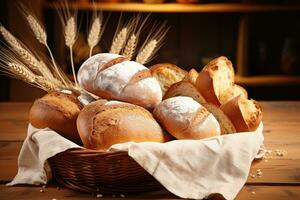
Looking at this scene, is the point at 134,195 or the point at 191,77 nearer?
the point at 134,195

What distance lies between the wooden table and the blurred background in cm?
123

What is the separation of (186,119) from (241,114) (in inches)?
6.2

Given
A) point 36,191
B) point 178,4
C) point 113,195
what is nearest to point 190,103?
point 113,195

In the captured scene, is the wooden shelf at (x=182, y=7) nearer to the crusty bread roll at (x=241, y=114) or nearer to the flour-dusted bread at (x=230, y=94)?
the flour-dusted bread at (x=230, y=94)

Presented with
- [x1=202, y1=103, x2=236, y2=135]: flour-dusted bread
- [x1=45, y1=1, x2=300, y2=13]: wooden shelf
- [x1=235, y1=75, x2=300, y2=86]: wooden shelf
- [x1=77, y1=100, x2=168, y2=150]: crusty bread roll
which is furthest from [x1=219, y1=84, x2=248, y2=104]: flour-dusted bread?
[x1=235, y1=75, x2=300, y2=86]: wooden shelf

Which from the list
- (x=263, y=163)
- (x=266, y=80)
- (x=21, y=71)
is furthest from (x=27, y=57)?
(x=266, y=80)

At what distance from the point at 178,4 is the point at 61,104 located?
1856 millimetres

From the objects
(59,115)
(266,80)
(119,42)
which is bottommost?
(266,80)

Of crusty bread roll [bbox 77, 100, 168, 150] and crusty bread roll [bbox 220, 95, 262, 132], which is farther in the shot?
crusty bread roll [bbox 220, 95, 262, 132]

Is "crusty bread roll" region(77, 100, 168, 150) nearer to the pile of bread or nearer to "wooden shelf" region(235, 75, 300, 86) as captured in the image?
the pile of bread

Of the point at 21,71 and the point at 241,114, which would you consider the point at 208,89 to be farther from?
→ the point at 21,71

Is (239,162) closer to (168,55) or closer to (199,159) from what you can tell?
(199,159)

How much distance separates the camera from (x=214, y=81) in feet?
4.20

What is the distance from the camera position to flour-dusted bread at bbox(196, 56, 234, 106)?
4.20ft
